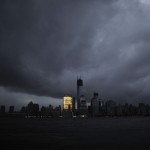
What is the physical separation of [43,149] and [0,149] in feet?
38.5

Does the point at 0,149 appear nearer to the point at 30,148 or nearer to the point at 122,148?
the point at 30,148

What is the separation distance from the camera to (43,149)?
6550 centimetres

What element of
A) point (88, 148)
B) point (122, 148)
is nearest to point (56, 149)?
point (88, 148)

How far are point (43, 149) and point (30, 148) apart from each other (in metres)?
4.08

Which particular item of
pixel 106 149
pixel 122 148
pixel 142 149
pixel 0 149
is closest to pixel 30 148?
pixel 0 149

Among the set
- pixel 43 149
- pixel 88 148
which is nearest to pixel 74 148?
pixel 88 148

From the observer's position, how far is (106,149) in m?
65.7

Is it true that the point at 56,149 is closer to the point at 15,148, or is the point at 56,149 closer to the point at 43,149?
the point at 43,149

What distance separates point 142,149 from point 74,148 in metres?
19.1

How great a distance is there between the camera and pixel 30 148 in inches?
2630

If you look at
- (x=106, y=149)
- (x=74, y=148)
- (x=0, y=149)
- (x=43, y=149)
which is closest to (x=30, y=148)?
(x=43, y=149)

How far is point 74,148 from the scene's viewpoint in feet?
224

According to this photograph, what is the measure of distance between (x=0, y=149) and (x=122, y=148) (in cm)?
3388

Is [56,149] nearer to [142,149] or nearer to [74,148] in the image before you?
[74,148]
